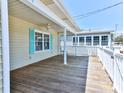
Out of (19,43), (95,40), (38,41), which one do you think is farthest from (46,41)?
(95,40)

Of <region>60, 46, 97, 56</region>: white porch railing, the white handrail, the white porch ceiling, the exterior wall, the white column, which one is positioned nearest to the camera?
the white column

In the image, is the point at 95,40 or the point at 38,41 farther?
the point at 95,40

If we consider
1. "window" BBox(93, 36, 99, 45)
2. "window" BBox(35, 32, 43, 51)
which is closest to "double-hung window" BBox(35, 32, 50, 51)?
"window" BBox(35, 32, 43, 51)

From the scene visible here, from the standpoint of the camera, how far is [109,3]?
13.6 m

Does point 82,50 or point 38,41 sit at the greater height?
point 38,41

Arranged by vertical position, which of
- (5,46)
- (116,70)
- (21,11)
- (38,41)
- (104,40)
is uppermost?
(21,11)

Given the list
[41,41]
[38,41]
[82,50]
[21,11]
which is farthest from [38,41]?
[82,50]

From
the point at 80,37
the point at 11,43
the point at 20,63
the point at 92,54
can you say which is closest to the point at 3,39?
the point at 11,43

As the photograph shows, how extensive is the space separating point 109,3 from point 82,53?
788cm

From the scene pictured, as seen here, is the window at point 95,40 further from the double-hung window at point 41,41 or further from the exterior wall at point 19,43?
the exterior wall at point 19,43

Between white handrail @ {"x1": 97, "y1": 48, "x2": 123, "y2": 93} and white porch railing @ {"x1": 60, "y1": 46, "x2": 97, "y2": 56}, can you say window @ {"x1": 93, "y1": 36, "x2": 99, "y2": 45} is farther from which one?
white handrail @ {"x1": 97, "y1": 48, "x2": 123, "y2": 93}

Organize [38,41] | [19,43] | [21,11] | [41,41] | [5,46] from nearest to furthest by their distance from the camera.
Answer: [5,46], [21,11], [19,43], [38,41], [41,41]

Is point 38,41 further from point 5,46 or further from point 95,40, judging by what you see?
point 95,40

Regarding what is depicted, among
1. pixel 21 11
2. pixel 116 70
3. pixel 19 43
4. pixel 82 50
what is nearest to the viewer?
pixel 116 70
